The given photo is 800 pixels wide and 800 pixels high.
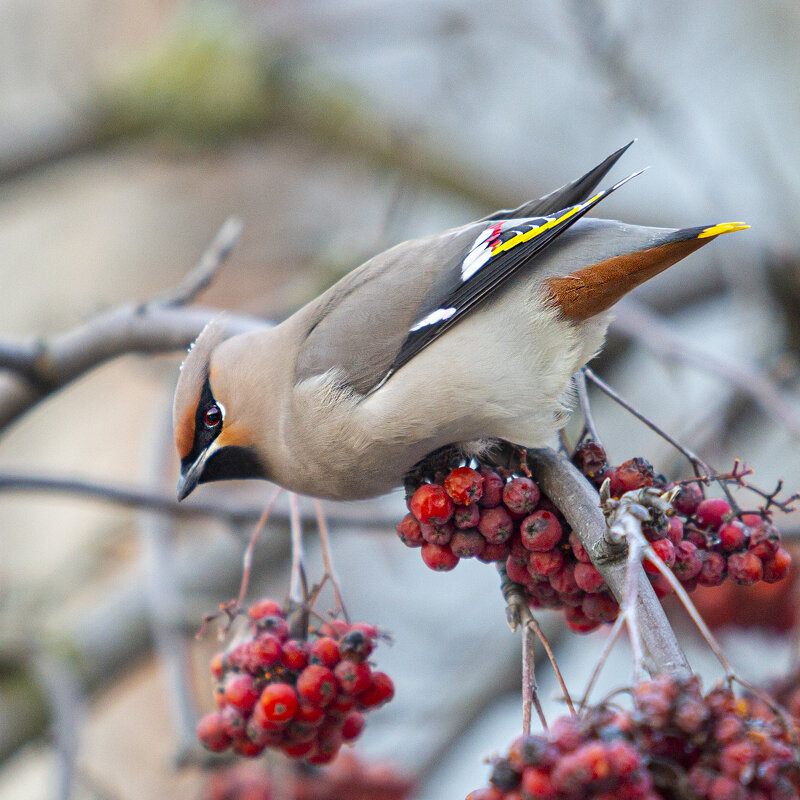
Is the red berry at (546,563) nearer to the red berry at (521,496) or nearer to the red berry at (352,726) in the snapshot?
the red berry at (521,496)

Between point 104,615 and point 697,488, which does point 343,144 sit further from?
point 697,488

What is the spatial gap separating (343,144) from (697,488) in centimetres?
496

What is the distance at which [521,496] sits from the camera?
5.62 ft

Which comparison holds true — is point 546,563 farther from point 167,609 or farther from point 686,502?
point 167,609

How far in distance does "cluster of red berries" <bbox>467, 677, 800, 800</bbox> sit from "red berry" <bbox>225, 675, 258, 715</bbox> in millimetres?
799

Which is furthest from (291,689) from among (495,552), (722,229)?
(722,229)

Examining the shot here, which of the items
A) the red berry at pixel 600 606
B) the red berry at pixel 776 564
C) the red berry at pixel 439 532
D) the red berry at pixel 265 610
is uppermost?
the red berry at pixel 776 564

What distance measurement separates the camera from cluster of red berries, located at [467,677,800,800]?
45.7 inches

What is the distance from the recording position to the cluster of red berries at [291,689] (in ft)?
6.20

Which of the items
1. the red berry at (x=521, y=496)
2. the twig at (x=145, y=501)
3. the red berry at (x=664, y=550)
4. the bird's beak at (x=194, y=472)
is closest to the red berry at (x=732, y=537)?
the red berry at (x=664, y=550)

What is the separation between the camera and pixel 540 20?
25.2 ft

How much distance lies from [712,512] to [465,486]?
45 centimetres

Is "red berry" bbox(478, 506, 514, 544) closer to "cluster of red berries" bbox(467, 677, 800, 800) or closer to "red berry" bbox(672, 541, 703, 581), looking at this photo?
"red berry" bbox(672, 541, 703, 581)

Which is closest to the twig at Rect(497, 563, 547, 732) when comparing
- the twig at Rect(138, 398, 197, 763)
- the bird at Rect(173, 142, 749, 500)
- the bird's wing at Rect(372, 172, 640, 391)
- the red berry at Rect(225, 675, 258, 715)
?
the bird at Rect(173, 142, 749, 500)
